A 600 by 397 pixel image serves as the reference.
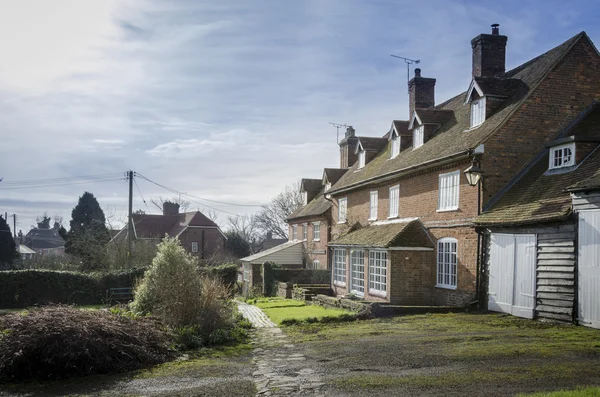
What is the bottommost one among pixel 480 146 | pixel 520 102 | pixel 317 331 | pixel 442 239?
pixel 317 331

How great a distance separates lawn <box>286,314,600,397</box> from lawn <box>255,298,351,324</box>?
2.39 meters

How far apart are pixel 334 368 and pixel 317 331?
17.5ft

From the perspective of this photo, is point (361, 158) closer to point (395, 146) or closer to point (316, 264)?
point (395, 146)

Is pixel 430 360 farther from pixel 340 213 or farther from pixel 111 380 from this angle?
pixel 340 213

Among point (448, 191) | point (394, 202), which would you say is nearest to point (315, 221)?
point (394, 202)

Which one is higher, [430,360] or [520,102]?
[520,102]

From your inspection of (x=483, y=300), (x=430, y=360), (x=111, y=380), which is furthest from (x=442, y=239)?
(x=111, y=380)

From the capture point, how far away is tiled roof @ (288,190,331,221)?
3656 cm

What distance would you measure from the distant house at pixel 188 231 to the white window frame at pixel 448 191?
128ft

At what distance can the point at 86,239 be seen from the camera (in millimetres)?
44219

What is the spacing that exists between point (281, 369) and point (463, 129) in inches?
576

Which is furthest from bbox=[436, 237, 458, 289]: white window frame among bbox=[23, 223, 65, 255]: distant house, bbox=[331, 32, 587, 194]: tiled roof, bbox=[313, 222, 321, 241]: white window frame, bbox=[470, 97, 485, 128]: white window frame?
bbox=[23, 223, 65, 255]: distant house

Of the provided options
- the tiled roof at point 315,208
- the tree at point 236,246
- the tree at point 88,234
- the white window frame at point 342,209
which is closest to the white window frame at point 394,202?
the white window frame at point 342,209

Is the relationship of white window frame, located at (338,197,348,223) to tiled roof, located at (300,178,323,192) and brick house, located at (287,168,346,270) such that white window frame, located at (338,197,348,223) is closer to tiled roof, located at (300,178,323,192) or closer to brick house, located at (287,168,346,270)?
brick house, located at (287,168,346,270)
